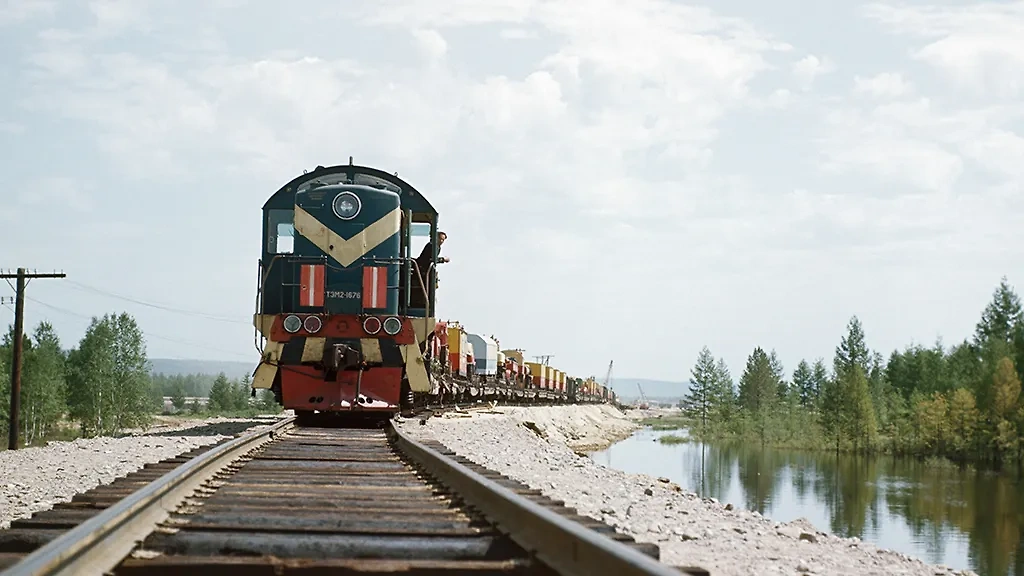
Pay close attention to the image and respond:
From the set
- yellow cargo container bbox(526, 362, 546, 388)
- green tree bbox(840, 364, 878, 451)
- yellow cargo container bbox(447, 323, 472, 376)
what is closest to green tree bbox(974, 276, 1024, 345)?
green tree bbox(840, 364, 878, 451)

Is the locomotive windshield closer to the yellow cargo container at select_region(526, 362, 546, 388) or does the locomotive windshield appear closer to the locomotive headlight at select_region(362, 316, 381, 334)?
the locomotive headlight at select_region(362, 316, 381, 334)

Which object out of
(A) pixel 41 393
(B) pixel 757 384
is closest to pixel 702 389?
(B) pixel 757 384

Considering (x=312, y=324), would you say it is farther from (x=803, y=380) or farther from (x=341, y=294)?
(x=803, y=380)

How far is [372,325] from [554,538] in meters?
11.9

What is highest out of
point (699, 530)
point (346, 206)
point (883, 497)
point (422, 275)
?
point (346, 206)

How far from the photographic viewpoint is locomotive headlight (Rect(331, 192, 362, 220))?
671 inches

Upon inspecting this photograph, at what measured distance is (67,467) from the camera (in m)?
12.3

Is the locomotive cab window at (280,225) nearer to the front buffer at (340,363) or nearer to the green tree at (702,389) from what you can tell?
the front buffer at (340,363)

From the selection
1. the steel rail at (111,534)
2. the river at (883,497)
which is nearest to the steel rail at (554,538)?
the steel rail at (111,534)

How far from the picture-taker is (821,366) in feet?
551

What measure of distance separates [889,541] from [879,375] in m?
107

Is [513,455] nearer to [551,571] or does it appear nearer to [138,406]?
[551,571]

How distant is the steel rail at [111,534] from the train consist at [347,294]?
8.68 m

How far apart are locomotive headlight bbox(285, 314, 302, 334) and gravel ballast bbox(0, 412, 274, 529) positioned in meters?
2.02
